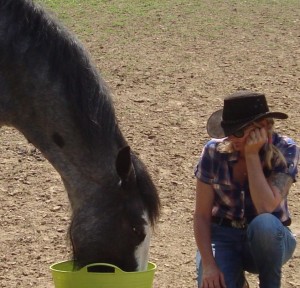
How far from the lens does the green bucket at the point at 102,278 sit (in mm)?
3748

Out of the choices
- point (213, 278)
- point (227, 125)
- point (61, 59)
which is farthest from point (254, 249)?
point (61, 59)

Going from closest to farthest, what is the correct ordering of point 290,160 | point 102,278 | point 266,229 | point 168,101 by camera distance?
point 102,278, point 266,229, point 290,160, point 168,101

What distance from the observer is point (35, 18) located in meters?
4.03

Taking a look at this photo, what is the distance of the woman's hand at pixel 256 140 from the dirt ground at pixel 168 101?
74 cm

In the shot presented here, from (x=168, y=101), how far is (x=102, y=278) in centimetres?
463

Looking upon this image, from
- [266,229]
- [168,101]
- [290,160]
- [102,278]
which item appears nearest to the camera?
[102,278]

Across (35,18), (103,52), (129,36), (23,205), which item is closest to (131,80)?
(103,52)

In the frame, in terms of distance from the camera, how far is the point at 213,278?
12.9 ft

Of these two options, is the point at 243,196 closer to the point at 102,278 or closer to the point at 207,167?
the point at 207,167

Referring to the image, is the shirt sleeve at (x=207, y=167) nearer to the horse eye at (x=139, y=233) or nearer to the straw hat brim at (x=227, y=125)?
the straw hat brim at (x=227, y=125)

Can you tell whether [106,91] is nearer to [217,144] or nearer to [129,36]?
[217,144]

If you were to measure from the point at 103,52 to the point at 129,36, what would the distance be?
1.06 metres

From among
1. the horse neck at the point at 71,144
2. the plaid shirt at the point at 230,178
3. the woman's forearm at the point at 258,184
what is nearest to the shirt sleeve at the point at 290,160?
the plaid shirt at the point at 230,178

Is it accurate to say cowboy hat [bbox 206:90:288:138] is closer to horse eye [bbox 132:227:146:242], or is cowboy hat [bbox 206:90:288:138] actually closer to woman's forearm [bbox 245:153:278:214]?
woman's forearm [bbox 245:153:278:214]
